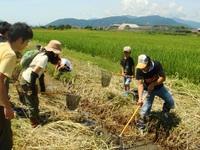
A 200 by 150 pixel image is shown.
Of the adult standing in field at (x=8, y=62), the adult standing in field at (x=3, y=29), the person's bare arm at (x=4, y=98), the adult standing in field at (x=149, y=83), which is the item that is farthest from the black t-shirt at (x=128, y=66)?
the person's bare arm at (x=4, y=98)

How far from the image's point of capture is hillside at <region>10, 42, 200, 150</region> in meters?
4.11

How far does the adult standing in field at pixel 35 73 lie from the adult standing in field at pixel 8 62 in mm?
1400

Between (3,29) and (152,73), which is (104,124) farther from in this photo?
(3,29)

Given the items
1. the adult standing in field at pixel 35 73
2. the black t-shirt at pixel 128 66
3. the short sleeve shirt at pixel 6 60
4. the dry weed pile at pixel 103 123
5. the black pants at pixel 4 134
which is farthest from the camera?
the black t-shirt at pixel 128 66

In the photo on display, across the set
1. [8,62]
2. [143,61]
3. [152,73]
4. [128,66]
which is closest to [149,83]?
[152,73]

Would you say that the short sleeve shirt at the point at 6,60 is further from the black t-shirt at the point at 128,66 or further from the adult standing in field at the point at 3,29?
the black t-shirt at the point at 128,66

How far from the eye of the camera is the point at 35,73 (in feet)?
14.4

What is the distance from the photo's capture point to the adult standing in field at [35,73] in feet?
14.3

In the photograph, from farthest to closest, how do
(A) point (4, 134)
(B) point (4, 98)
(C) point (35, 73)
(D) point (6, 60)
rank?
(C) point (35, 73) → (A) point (4, 134) → (B) point (4, 98) → (D) point (6, 60)

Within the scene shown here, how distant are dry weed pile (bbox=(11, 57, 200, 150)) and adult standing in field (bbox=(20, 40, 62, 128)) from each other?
21cm

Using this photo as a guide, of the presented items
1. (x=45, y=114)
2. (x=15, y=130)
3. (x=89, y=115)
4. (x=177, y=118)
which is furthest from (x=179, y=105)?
(x=15, y=130)

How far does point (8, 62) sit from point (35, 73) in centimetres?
172

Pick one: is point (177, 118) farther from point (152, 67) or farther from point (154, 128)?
point (152, 67)

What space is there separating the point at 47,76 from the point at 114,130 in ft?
16.0
